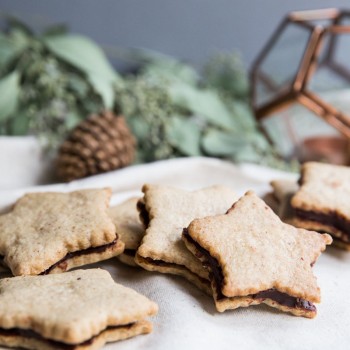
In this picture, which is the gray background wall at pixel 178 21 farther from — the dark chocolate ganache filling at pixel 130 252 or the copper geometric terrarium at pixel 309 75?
the dark chocolate ganache filling at pixel 130 252

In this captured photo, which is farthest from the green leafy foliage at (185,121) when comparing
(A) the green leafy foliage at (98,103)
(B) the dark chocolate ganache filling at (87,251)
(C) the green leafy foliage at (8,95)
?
(B) the dark chocolate ganache filling at (87,251)

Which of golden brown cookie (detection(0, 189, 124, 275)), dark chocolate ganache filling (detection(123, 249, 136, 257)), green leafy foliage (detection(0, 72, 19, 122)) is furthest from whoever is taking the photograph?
green leafy foliage (detection(0, 72, 19, 122))

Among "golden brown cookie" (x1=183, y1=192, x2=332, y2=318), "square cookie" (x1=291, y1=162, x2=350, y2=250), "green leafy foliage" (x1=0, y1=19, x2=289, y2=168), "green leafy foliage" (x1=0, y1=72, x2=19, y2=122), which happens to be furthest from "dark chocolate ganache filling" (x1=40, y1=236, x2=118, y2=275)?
"green leafy foliage" (x1=0, y1=72, x2=19, y2=122)

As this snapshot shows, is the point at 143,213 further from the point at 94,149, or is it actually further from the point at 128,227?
the point at 94,149

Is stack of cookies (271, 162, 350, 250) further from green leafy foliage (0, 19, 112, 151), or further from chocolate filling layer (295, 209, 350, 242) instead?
green leafy foliage (0, 19, 112, 151)

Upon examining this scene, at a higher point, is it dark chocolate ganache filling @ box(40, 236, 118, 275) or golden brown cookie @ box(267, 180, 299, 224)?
golden brown cookie @ box(267, 180, 299, 224)
